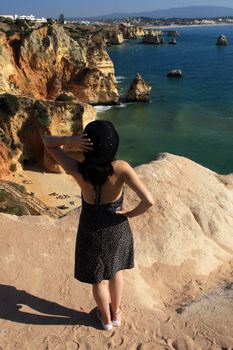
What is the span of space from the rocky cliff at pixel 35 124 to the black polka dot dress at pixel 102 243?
73.6 ft

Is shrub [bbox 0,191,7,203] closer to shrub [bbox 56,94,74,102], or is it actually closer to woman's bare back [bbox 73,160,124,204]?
woman's bare back [bbox 73,160,124,204]

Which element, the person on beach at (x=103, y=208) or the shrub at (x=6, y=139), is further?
the shrub at (x=6, y=139)

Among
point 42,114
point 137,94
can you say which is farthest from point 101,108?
point 42,114

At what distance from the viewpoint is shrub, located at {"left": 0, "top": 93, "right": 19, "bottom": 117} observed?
91.4 ft

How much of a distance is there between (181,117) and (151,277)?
129ft

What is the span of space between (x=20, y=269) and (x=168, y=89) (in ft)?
184

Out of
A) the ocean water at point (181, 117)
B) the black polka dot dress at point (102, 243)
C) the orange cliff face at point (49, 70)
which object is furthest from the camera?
the orange cliff face at point (49, 70)

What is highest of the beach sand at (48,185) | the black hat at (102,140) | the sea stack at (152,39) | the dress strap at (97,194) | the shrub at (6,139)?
the black hat at (102,140)

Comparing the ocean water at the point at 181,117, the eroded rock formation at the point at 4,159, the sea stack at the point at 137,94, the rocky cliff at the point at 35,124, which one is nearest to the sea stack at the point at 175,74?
the ocean water at the point at 181,117

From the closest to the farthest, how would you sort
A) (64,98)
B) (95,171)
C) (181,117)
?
(95,171) < (64,98) < (181,117)

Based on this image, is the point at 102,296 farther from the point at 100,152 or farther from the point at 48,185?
the point at 48,185

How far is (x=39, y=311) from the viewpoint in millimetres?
6184

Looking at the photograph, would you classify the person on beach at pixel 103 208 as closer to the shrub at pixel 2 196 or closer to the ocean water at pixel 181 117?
the shrub at pixel 2 196

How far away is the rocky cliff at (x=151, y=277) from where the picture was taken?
5.68 m
